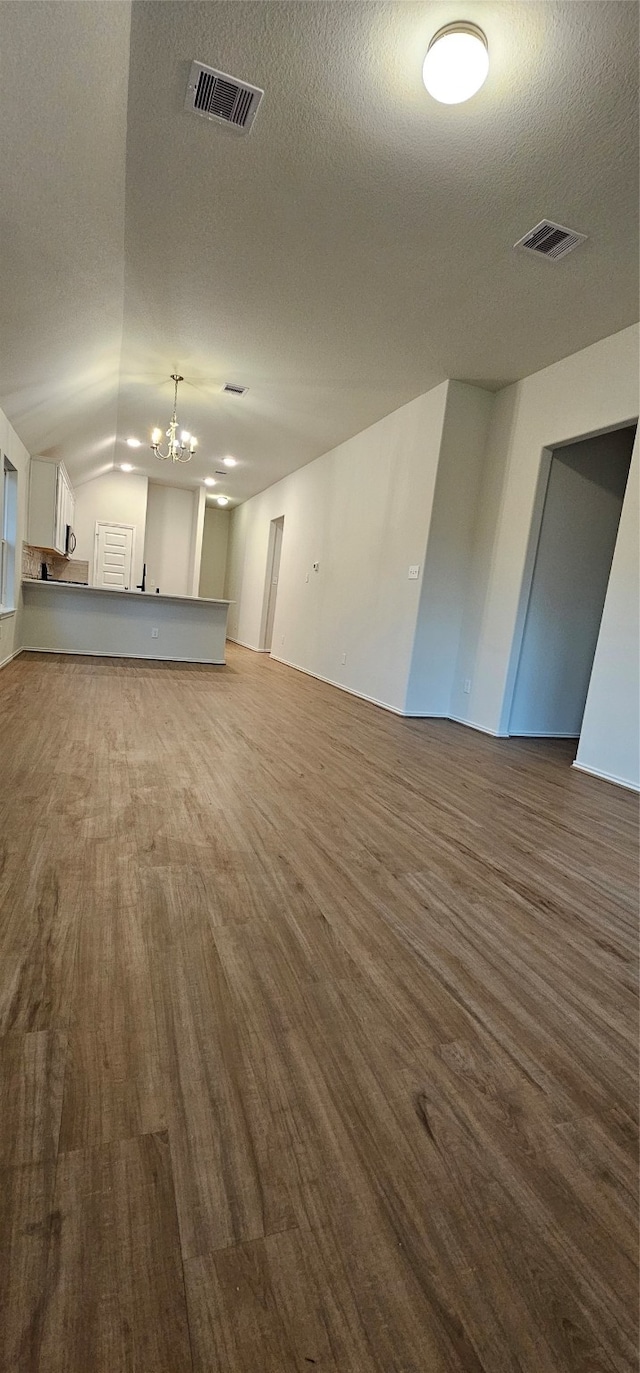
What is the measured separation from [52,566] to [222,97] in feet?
23.6

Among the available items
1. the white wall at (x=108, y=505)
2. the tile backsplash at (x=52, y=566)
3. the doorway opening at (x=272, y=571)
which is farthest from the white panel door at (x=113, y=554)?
the doorway opening at (x=272, y=571)

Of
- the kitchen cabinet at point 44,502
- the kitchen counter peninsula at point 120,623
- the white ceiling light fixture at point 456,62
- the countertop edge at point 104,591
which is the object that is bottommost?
the kitchen counter peninsula at point 120,623

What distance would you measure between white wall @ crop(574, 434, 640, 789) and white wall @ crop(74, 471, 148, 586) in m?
8.17

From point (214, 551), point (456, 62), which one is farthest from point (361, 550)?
point (214, 551)

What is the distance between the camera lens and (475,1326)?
2.19ft

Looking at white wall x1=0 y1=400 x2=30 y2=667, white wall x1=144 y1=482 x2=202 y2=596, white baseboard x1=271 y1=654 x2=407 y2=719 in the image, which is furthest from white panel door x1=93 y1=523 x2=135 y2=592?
white wall x1=0 y1=400 x2=30 y2=667

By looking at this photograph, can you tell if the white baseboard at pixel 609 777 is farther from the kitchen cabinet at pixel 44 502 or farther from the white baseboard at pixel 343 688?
the kitchen cabinet at pixel 44 502

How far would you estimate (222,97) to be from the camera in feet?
6.95

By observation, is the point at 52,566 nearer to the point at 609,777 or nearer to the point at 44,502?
the point at 44,502

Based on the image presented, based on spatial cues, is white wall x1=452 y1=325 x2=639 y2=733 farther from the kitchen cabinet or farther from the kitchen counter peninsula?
the kitchen cabinet

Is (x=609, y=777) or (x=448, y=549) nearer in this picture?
(x=609, y=777)

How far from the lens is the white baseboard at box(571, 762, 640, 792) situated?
331 centimetres

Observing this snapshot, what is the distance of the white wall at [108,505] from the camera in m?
9.25

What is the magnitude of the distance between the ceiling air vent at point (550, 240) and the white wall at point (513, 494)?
3.12 feet
